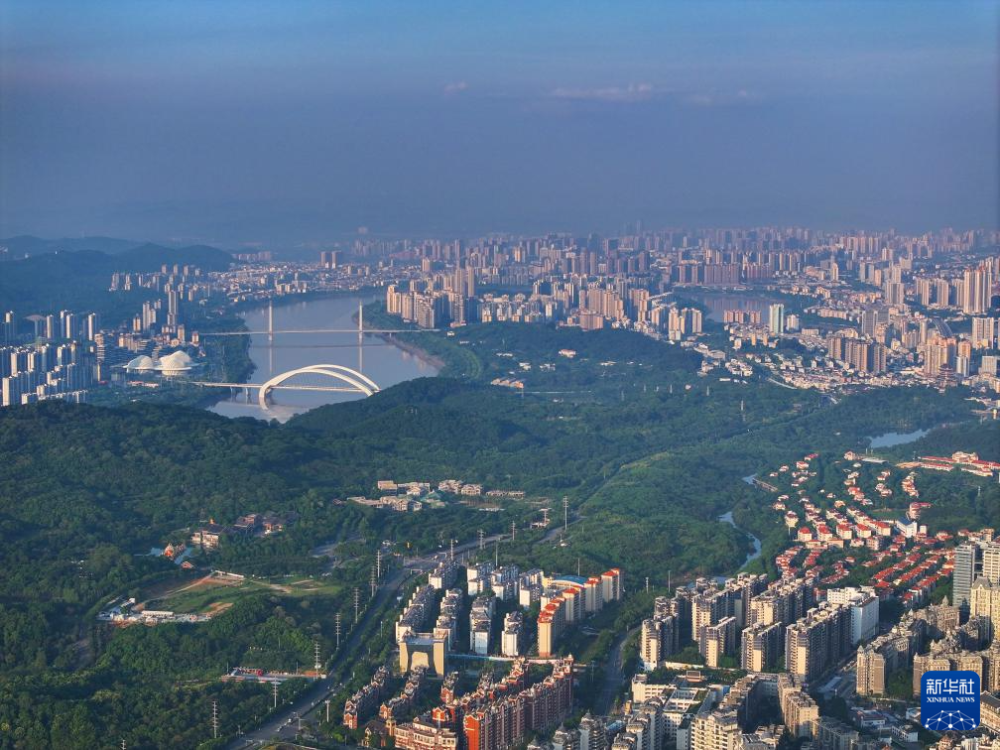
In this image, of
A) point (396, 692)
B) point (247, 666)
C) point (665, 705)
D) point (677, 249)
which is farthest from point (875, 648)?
point (677, 249)

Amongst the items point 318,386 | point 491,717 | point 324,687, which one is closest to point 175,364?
point 318,386

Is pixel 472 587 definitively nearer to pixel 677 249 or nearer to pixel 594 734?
pixel 594 734

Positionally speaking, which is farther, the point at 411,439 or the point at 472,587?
the point at 411,439

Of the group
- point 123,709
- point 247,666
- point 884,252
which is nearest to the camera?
point 123,709

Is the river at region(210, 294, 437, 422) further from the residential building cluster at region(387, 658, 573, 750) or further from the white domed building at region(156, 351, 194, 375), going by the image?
the residential building cluster at region(387, 658, 573, 750)

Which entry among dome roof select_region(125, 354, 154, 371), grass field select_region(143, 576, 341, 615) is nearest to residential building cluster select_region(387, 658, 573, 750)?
grass field select_region(143, 576, 341, 615)
